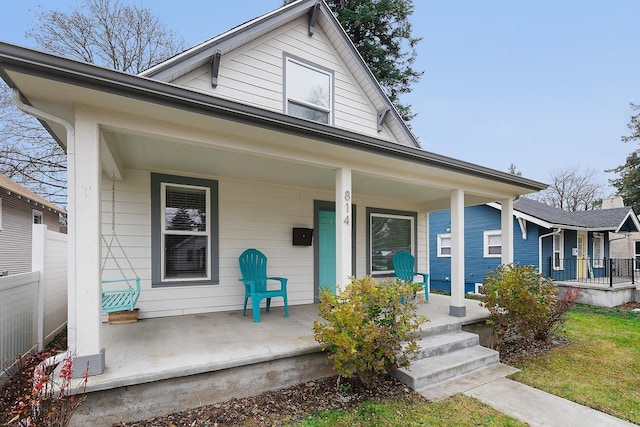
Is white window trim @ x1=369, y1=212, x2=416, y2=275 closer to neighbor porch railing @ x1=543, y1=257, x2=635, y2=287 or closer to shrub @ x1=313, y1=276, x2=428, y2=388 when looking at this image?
shrub @ x1=313, y1=276, x2=428, y2=388

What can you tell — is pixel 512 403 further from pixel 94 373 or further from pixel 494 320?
pixel 94 373

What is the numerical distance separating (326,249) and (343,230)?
2.32m

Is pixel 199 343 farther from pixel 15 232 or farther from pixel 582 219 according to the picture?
pixel 582 219

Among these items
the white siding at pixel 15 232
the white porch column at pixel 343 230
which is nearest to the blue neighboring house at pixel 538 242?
the white porch column at pixel 343 230

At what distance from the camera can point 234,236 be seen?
5.21m

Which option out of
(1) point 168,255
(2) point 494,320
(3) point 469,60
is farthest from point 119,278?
(3) point 469,60

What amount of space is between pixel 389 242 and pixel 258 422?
500 cm

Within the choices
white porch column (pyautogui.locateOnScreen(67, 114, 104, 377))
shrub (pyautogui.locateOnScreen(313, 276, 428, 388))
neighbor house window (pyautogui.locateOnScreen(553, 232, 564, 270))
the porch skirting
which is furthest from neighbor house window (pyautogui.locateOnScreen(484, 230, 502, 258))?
white porch column (pyautogui.locateOnScreen(67, 114, 104, 377))

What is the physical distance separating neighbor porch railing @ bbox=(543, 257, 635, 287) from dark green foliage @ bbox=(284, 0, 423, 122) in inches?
331

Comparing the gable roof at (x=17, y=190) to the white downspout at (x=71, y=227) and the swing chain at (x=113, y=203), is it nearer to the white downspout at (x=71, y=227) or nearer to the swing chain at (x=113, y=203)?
the swing chain at (x=113, y=203)

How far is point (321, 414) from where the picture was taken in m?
2.81

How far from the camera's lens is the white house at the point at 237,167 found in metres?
2.52

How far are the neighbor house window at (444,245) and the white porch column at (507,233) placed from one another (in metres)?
7.44

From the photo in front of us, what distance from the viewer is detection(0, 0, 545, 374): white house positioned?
8.27 feet
